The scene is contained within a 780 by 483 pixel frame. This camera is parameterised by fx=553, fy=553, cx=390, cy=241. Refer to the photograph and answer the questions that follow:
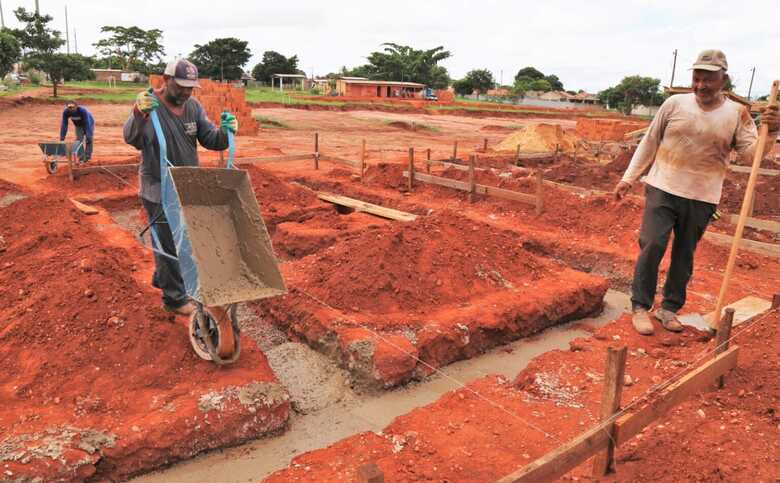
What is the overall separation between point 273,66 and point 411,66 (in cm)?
1525

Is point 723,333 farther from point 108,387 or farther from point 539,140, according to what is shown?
point 539,140

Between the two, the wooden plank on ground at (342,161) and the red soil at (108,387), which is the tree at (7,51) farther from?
the red soil at (108,387)

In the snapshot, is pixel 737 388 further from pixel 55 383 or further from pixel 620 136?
pixel 620 136

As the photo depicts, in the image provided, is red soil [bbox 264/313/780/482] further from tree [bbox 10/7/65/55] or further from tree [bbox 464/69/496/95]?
tree [bbox 464/69/496/95]

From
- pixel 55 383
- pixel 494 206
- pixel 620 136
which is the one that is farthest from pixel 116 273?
pixel 620 136

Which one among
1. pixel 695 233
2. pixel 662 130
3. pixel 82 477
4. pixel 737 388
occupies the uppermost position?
pixel 662 130

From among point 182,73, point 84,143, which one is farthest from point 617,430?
point 84,143

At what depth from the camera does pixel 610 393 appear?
2617mm

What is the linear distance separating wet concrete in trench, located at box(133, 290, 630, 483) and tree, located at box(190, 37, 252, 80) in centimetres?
5265

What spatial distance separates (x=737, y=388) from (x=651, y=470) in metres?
1.06

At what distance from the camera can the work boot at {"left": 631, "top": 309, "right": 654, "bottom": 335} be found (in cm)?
434

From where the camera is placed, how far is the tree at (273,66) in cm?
5850

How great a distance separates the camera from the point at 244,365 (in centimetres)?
403

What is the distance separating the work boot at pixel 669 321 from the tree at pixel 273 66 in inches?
2290
